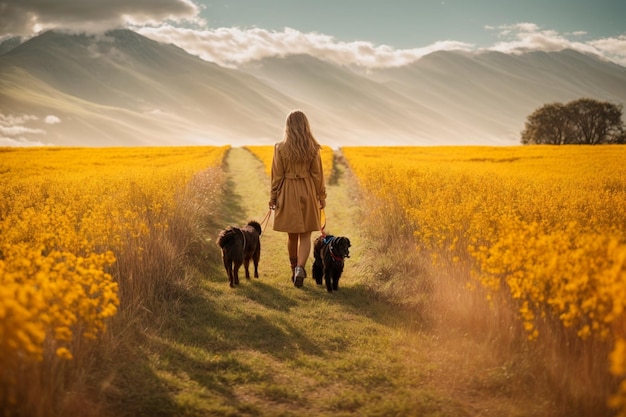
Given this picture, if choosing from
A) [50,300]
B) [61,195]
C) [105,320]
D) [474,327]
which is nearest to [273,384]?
[105,320]

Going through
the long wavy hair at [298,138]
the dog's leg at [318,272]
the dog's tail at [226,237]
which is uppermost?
the long wavy hair at [298,138]

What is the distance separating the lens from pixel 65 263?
13.9ft

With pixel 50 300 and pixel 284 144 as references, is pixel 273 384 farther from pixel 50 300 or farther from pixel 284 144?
pixel 284 144

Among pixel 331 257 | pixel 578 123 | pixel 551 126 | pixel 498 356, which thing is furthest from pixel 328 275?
pixel 578 123

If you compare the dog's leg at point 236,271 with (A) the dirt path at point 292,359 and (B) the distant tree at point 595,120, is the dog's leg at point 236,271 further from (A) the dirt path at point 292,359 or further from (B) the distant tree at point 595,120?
(B) the distant tree at point 595,120

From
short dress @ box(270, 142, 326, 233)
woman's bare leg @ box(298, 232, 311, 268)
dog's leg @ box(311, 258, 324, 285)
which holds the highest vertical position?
short dress @ box(270, 142, 326, 233)

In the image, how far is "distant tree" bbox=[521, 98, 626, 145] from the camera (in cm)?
5619

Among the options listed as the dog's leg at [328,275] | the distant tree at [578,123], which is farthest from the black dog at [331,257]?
the distant tree at [578,123]

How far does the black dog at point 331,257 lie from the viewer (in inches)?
270

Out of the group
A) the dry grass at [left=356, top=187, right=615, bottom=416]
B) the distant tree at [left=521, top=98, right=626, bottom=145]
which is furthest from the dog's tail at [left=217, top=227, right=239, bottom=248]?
the distant tree at [left=521, top=98, right=626, bottom=145]

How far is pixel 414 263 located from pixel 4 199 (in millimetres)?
7392

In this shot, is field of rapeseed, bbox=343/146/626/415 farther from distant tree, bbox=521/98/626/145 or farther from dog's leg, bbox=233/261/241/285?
distant tree, bbox=521/98/626/145

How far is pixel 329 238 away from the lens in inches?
282

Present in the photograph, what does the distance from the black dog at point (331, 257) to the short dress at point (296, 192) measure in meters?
0.34
